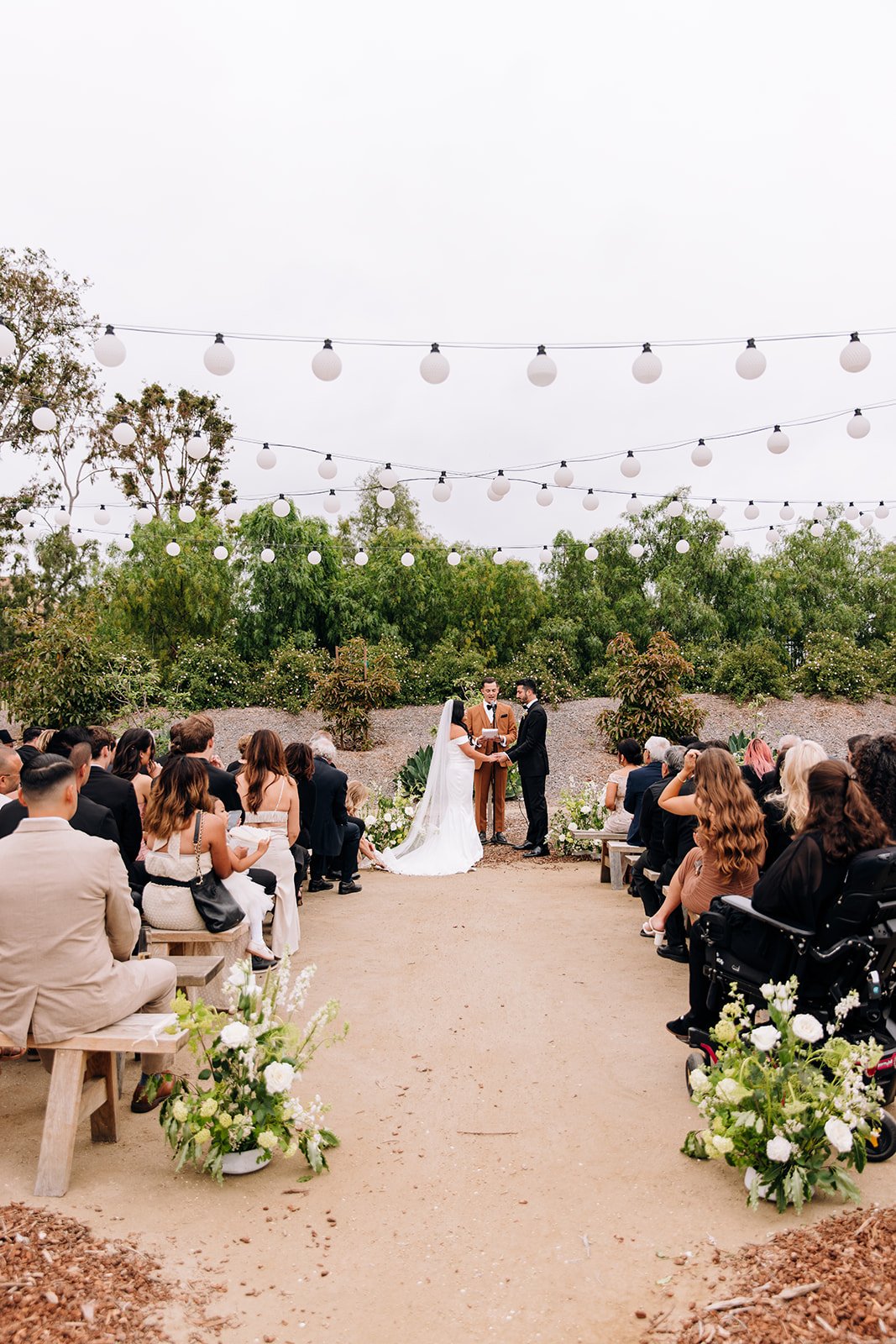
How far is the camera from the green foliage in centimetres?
1521

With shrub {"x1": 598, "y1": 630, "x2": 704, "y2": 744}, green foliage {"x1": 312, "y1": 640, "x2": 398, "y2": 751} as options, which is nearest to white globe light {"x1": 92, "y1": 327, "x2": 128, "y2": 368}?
shrub {"x1": 598, "y1": 630, "x2": 704, "y2": 744}

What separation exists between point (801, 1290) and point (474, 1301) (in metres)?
0.78

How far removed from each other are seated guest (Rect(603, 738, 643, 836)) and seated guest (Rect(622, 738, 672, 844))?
101 mm

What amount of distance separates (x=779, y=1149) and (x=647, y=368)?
5.18m

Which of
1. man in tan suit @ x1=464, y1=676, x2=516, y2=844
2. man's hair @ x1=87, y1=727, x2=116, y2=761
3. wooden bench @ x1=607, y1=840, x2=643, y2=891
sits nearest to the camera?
man's hair @ x1=87, y1=727, x2=116, y2=761

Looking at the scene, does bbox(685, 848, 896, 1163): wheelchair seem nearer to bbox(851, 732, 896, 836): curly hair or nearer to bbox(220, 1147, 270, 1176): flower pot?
bbox(851, 732, 896, 836): curly hair

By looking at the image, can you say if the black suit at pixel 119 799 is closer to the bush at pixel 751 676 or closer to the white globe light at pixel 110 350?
the white globe light at pixel 110 350

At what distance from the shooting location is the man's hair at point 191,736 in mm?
4949

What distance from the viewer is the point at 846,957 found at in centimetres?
309

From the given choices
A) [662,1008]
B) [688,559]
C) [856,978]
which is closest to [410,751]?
[688,559]

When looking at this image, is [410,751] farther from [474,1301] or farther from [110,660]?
[474,1301]

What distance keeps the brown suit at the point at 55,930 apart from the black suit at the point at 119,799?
1543 mm

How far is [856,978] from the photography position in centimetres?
309

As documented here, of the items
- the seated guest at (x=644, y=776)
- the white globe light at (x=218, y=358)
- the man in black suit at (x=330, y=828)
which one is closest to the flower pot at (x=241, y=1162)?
the seated guest at (x=644, y=776)
